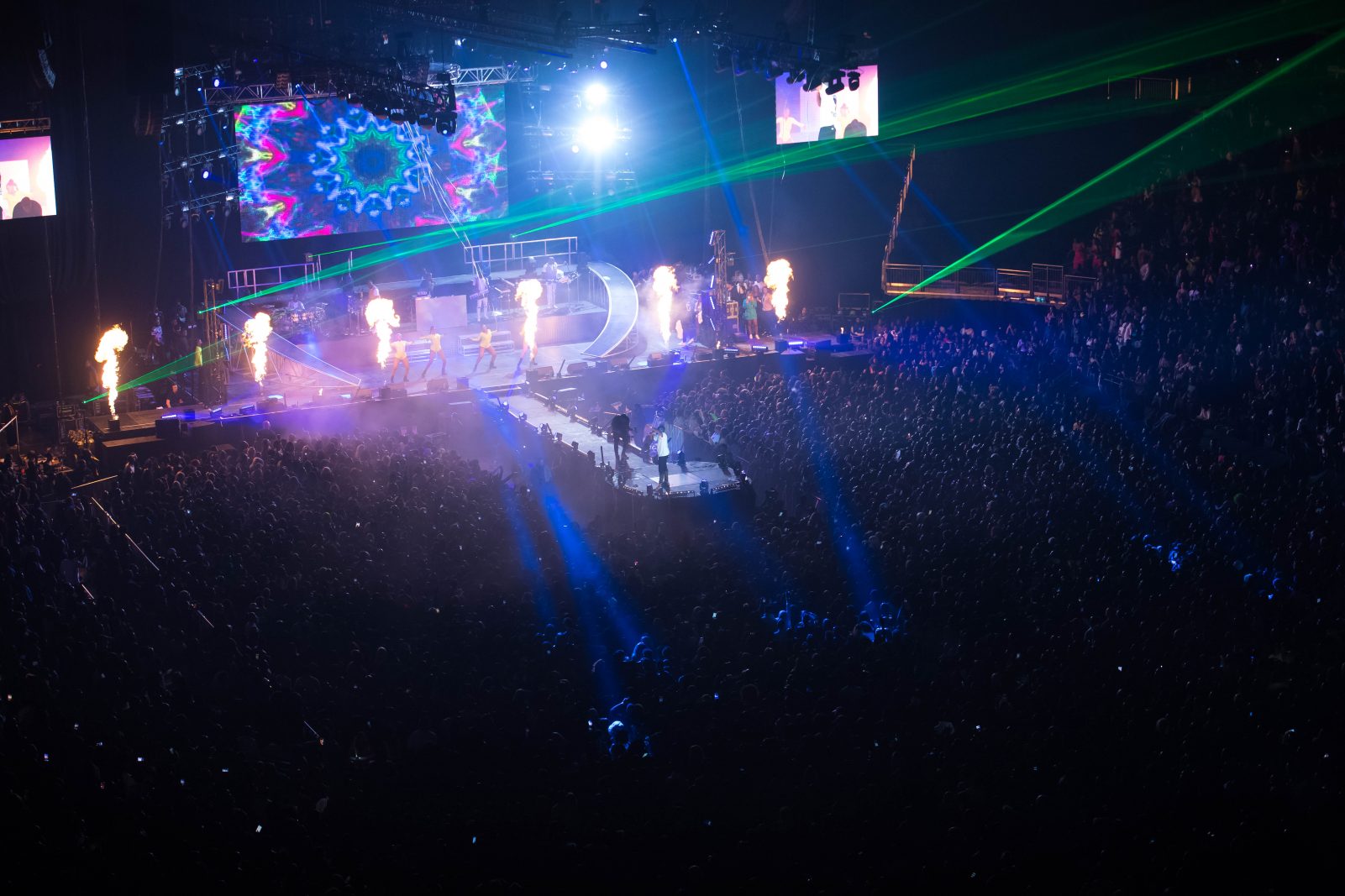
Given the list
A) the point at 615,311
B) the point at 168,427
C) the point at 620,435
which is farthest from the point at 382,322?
the point at 620,435

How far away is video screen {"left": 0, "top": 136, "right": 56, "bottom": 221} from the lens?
61.4ft

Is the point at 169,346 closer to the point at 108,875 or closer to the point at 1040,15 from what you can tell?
the point at 108,875

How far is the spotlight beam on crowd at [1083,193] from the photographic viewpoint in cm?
2020

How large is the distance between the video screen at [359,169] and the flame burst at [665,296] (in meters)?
4.16

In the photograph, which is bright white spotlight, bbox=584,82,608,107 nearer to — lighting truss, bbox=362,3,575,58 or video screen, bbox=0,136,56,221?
lighting truss, bbox=362,3,575,58

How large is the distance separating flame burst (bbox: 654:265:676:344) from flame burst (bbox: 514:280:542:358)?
2.69m

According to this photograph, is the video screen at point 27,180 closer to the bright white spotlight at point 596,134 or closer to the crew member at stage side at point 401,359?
the crew member at stage side at point 401,359

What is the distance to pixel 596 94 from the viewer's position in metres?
27.7

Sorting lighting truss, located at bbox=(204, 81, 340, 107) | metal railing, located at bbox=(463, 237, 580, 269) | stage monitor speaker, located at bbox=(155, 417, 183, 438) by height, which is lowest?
stage monitor speaker, located at bbox=(155, 417, 183, 438)

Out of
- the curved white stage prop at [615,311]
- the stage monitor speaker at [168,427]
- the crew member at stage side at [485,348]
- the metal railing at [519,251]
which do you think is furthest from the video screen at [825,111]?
the stage monitor speaker at [168,427]

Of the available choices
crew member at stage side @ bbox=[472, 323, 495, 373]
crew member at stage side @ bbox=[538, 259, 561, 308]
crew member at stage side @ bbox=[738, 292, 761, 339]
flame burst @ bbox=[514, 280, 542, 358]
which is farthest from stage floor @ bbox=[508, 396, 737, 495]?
crew member at stage side @ bbox=[538, 259, 561, 308]

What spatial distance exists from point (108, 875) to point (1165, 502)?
1022 cm

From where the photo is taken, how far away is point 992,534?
11492 mm

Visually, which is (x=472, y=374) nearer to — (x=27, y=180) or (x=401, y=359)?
(x=401, y=359)
